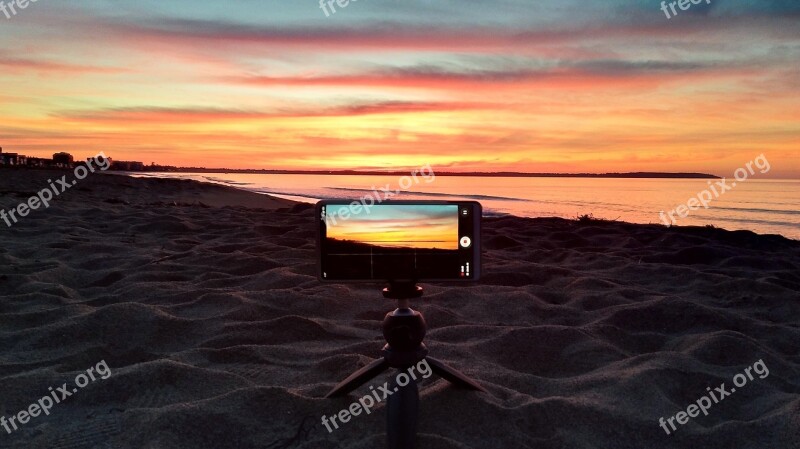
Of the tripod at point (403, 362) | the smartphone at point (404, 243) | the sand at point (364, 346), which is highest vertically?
the smartphone at point (404, 243)

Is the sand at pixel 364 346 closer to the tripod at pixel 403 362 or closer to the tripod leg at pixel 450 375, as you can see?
the tripod leg at pixel 450 375

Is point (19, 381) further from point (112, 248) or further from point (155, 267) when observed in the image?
point (112, 248)

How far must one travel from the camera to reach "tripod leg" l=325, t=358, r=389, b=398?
85.2 inches

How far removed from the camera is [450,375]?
229 cm

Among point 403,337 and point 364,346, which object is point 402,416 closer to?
point 403,337

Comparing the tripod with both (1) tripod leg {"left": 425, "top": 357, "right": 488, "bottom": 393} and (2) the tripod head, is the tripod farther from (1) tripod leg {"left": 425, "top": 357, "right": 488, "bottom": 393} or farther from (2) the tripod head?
A: (1) tripod leg {"left": 425, "top": 357, "right": 488, "bottom": 393}

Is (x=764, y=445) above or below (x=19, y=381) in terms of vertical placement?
below

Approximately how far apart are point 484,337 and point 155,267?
3106 millimetres

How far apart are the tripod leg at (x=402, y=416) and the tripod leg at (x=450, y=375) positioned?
11.0 inches

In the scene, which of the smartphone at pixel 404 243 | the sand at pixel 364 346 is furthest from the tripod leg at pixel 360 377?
the smartphone at pixel 404 243

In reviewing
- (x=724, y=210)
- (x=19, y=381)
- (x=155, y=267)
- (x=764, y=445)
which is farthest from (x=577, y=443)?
(x=724, y=210)

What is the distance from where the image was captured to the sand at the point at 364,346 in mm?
2242

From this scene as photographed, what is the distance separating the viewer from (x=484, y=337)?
11.1 ft

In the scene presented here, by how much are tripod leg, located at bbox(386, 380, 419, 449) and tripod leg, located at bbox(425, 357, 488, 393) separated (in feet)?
0.92
